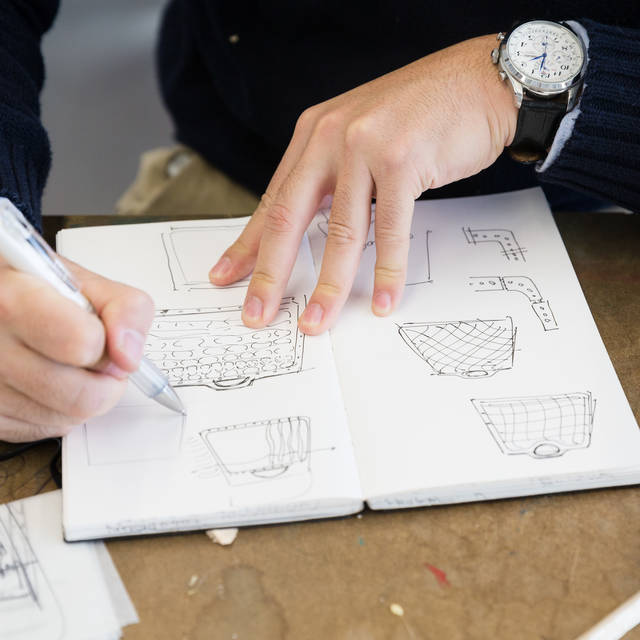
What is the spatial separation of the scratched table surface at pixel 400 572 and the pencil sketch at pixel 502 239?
0.96ft

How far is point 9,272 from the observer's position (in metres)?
0.55

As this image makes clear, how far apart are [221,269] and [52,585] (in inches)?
14.0

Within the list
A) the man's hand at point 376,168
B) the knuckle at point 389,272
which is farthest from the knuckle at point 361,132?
the knuckle at point 389,272

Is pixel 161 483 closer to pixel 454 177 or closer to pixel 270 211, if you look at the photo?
pixel 270 211

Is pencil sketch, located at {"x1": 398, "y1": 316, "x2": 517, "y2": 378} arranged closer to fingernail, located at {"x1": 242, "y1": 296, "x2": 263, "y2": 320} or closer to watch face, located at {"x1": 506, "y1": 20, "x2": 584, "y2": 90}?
fingernail, located at {"x1": 242, "y1": 296, "x2": 263, "y2": 320}

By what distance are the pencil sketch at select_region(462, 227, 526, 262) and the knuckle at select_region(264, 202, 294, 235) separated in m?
0.22

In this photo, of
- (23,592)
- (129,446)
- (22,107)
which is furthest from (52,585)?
(22,107)

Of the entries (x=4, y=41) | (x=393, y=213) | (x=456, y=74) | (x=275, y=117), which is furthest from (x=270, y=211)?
(x=4, y=41)

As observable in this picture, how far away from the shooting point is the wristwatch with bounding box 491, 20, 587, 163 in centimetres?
74

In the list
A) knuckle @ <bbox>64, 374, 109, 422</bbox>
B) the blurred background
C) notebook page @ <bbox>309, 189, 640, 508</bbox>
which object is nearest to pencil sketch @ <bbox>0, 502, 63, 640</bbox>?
knuckle @ <bbox>64, 374, 109, 422</bbox>

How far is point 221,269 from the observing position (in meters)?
0.75

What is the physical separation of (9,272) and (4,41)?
0.52m

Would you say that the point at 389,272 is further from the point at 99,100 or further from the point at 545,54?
the point at 99,100

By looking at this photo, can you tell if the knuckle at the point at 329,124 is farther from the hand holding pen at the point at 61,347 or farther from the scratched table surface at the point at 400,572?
the scratched table surface at the point at 400,572
